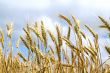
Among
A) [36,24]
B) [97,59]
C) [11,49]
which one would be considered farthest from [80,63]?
[11,49]

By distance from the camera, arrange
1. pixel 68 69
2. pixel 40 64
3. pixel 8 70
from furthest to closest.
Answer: pixel 8 70 < pixel 68 69 < pixel 40 64

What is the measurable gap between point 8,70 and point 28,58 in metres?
0.24

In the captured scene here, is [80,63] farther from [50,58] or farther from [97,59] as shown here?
[50,58]

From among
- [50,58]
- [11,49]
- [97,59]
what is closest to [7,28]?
[11,49]

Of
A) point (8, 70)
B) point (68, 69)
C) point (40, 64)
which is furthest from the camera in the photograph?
point (8, 70)

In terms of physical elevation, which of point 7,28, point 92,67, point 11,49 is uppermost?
point 7,28

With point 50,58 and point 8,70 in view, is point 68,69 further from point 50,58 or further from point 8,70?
point 8,70

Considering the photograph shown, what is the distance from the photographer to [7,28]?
376cm

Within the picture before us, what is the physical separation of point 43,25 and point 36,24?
0.27m

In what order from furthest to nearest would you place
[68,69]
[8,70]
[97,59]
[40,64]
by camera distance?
[8,70], [68,69], [40,64], [97,59]

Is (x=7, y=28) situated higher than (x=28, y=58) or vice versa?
(x=7, y=28)

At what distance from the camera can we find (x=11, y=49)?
3721 millimetres

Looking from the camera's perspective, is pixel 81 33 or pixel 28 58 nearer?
pixel 81 33

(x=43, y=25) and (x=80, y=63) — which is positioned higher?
(x=43, y=25)
